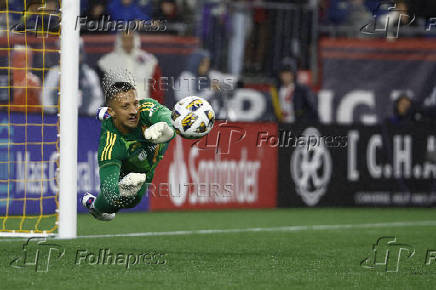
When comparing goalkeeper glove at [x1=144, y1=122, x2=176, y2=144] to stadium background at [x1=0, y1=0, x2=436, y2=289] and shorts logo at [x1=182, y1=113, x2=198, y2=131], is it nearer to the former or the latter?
shorts logo at [x1=182, y1=113, x2=198, y2=131]

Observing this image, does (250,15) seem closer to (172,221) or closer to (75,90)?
(172,221)

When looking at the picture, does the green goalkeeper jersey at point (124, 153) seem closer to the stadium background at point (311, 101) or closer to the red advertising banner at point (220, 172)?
the stadium background at point (311, 101)

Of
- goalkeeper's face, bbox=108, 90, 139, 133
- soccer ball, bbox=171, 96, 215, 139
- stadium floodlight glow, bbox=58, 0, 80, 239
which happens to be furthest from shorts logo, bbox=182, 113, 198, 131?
stadium floodlight glow, bbox=58, 0, 80, 239

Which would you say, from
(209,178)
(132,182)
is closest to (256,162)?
(209,178)

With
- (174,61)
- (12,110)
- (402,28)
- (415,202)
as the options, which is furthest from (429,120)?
(12,110)

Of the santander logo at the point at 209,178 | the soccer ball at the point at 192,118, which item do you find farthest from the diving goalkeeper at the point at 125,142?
the santander logo at the point at 209,178

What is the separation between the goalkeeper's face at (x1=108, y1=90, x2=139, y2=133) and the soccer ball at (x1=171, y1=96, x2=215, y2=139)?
0.77 metres

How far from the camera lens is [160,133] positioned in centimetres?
764

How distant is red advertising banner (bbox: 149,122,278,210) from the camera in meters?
14.5

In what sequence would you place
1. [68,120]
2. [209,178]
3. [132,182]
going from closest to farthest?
1. [132,182]
2. [68,120]
3. [209,178]

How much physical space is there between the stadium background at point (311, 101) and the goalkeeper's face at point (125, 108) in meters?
4.74

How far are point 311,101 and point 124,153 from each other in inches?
328

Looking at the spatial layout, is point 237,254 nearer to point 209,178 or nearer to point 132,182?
point 132,182

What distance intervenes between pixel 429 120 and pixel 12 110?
705 cm
